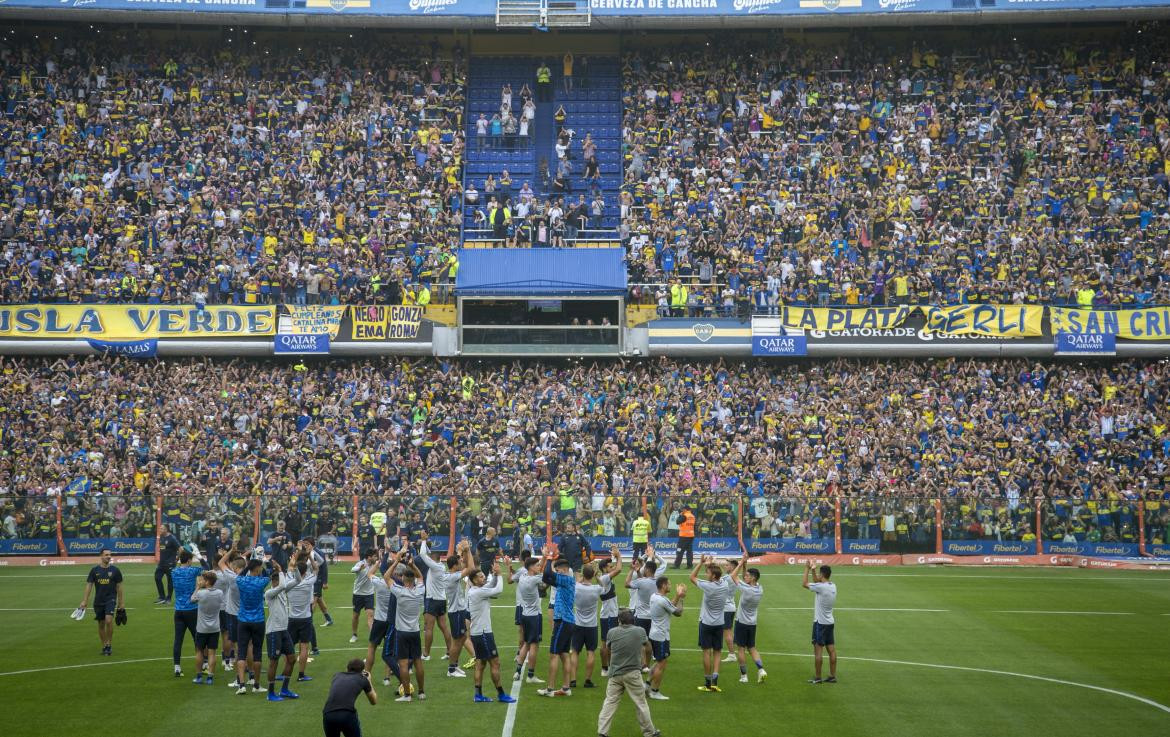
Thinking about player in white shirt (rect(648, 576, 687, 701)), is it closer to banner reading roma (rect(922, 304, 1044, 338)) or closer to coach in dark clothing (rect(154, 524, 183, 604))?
coach in dark clothing (rect(154, 524, 183, 604))

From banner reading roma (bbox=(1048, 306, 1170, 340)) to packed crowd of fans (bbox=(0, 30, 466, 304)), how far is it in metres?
22.8

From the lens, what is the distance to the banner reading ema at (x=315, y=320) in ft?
141

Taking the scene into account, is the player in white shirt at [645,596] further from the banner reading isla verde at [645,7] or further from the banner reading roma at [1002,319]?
the banner reading isla verde at [645,7]

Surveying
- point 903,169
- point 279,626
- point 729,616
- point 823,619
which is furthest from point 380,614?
point 903,169

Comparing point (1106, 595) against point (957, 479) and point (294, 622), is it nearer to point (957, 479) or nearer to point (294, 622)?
point (957, 479)

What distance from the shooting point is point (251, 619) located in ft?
61.7

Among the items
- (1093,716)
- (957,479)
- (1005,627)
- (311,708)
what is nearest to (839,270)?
(957,479)

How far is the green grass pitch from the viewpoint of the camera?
1717cm

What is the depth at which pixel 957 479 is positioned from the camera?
1563 inches

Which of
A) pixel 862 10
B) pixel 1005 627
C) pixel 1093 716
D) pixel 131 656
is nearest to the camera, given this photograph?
pixel 1093 716

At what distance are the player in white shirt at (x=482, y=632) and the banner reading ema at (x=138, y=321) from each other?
2665 centimetres

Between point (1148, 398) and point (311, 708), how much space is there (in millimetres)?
34312

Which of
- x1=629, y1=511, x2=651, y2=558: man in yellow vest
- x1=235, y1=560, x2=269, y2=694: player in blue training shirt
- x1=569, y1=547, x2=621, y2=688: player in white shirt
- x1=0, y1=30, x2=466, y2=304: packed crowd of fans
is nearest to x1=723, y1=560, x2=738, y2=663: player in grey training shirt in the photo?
x1=569, y1=547, x2=621, y2=688: player in white shirt

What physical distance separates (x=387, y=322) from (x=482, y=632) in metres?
25.8
